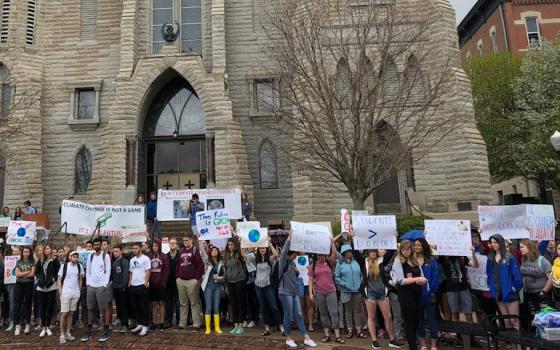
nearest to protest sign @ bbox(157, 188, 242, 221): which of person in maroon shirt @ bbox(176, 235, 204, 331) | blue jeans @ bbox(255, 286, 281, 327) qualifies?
person in maroon shirt @ bbox(176, 235, 204, 331)

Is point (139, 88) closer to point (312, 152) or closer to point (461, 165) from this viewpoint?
point (312, 152)

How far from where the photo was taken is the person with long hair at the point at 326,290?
8.12 meters

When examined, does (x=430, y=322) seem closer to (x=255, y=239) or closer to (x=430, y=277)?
(x=430, y=277)

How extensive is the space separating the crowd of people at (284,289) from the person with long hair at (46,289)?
2cm

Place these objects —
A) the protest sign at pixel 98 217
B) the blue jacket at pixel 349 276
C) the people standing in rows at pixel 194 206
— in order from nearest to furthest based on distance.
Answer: the blue jacket at pixel 349 276
the protest sign at pixel 98 217
the people standing in rows at pixel 194 206

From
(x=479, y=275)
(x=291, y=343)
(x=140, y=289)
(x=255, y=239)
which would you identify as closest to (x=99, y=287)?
(x=140, y=289)

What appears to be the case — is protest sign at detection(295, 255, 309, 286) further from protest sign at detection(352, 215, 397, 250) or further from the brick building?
the brick building

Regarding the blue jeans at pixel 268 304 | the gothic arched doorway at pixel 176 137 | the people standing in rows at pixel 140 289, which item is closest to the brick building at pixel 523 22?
the gothic arched doorway at pixel 176 137

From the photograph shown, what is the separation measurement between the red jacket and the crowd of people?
21 mm

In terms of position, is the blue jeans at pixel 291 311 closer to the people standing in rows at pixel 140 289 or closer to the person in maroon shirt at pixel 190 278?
the person in maroon shirt at pixel 190 278

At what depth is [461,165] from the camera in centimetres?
1762

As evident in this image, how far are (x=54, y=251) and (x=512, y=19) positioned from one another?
3562 centimetres

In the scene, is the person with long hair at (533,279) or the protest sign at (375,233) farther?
the protest sign at (375,233)

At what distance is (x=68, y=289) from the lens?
8750 millimetres
